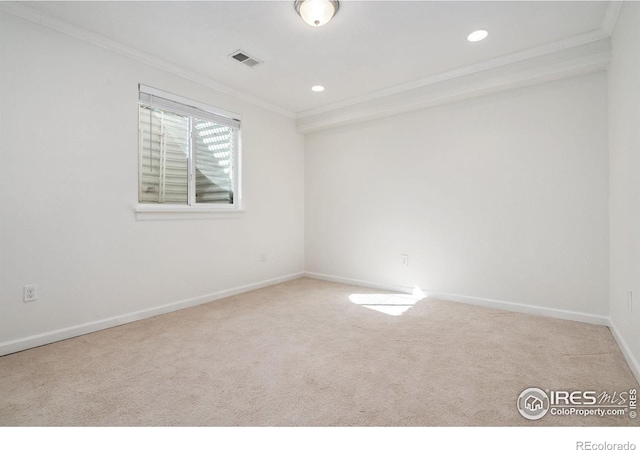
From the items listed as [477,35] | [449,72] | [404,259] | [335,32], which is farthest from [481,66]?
[404,259]

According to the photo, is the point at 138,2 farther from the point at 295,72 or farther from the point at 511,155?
the point at 511,155

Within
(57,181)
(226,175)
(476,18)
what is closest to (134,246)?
(57,181)

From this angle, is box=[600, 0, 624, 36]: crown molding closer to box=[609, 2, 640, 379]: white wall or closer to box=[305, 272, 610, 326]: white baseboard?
box=[609, 2, 640, 379]: white wall

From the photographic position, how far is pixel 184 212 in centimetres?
338

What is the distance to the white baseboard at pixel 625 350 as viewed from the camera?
74.2 inches

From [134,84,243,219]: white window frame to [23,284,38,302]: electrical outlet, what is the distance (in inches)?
37.2

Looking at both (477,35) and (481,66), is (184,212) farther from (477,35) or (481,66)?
(481,66)

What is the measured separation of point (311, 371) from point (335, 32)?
8.66ft

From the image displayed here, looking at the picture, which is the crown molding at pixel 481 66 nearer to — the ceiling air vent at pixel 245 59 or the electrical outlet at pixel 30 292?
the ceiling air vent at pixel 245 59

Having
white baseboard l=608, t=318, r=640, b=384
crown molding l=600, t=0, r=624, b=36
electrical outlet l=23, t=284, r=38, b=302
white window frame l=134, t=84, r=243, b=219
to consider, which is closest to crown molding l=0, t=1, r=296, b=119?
white window frame l=134, t=84, r=243, b=219

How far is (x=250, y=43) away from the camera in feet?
9.12
